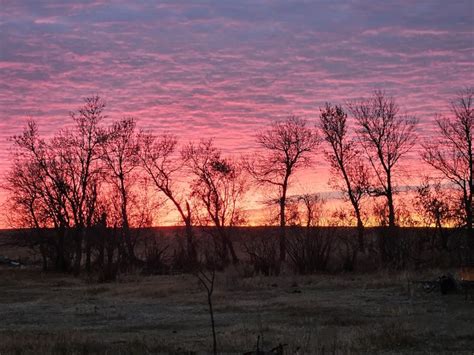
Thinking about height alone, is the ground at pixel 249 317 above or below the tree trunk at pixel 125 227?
below

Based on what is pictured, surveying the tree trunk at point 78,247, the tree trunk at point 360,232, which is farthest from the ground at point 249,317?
the tree trunk at point 78,247

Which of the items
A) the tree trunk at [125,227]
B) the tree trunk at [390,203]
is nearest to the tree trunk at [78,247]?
the tree trunk at [125,227]

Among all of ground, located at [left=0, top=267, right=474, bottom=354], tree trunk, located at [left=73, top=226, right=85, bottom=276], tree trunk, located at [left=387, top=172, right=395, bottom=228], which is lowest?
ground, located at [left=0, top=267, right=474, bottom=354]

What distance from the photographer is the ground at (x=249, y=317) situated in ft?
44.3

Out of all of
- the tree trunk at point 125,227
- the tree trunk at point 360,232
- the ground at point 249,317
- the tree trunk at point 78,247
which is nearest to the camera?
the ground at point 249,317

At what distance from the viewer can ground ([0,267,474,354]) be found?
44.3ft

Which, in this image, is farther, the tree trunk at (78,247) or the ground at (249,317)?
the tree trunk at (78,247)

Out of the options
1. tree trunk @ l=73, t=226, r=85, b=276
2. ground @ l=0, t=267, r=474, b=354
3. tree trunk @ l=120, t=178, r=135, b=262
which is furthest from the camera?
tree trunk @ l=73, t=226, r=85, b=276

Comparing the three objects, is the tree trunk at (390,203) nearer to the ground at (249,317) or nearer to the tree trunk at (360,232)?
the tree trunk at (360,232)

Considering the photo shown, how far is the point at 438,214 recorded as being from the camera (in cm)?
4347

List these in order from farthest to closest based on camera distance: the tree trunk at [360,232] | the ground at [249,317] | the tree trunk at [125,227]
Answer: the tree trunk at [125,227] → the tree trunk at [360,232] → the ground at [249,317]

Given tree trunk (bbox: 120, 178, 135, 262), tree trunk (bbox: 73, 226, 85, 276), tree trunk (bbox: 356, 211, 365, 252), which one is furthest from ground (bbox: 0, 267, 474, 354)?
tree trunk (bbox: 73, 226, 85, 276)

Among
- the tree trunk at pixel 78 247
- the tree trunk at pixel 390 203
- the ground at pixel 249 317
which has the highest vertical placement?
the tree trunk at pixel 390 203

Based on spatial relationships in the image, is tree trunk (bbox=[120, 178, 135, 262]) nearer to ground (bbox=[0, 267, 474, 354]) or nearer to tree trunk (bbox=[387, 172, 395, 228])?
ground (bbox=[0, 267, 474, 354])
